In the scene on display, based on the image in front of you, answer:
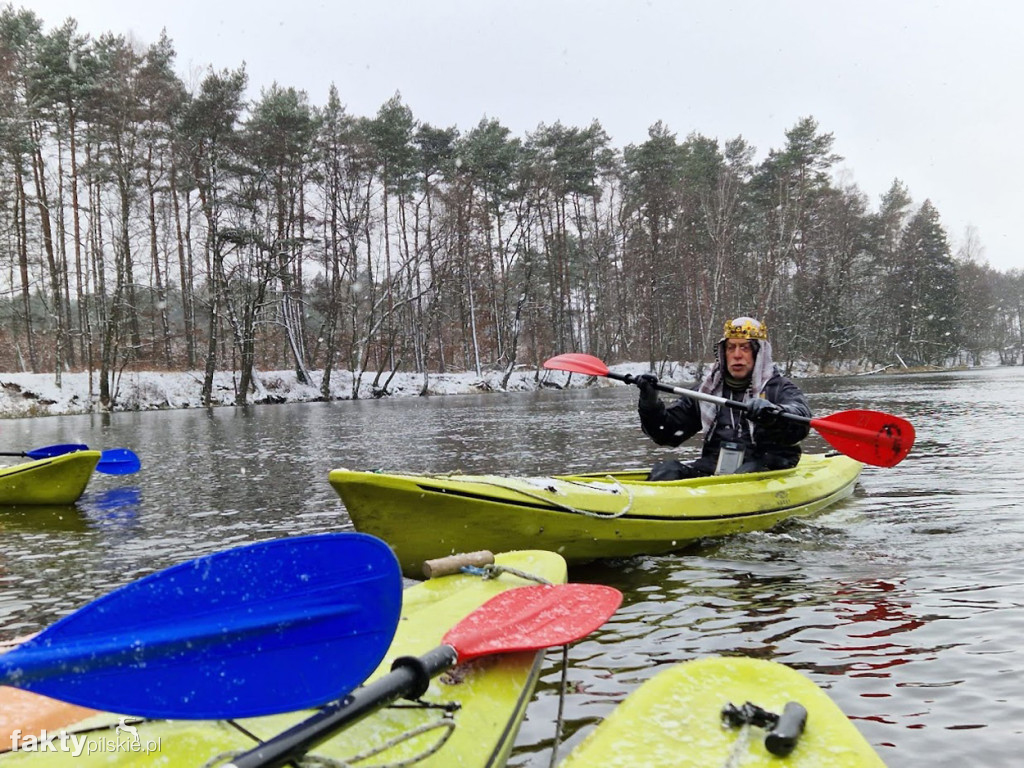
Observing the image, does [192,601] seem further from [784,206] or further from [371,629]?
[784,206]

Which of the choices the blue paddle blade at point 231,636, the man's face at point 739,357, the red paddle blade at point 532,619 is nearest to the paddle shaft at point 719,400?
the man's face at point 739,357

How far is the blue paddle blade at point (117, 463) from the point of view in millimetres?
7883

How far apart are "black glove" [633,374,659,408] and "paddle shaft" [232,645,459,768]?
12.4 ft

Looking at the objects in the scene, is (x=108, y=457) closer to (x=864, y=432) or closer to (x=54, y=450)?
(x=54, y=450)

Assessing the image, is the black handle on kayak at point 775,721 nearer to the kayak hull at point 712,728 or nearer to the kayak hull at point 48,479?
the kayak hull at point 712,728

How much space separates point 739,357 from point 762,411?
2.45 feet

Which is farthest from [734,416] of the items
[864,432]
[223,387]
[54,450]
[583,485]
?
[223,387]

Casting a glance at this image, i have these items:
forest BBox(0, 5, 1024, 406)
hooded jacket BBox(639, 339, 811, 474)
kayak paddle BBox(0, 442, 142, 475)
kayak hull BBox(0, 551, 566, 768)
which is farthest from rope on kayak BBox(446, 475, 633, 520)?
forest BBox(0, 5, 1024, 406)

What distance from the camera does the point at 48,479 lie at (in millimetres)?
7035

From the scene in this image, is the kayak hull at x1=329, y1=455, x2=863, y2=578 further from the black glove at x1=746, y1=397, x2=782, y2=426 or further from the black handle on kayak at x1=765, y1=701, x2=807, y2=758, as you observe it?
the black handle on kayak at x1=765, y1=701, x2=807, y2=758

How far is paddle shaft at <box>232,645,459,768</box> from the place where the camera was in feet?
4.37

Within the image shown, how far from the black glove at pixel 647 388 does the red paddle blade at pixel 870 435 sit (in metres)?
1.24

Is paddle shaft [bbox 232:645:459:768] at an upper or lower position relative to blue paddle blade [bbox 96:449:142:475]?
upper

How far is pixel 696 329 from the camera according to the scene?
130ft
